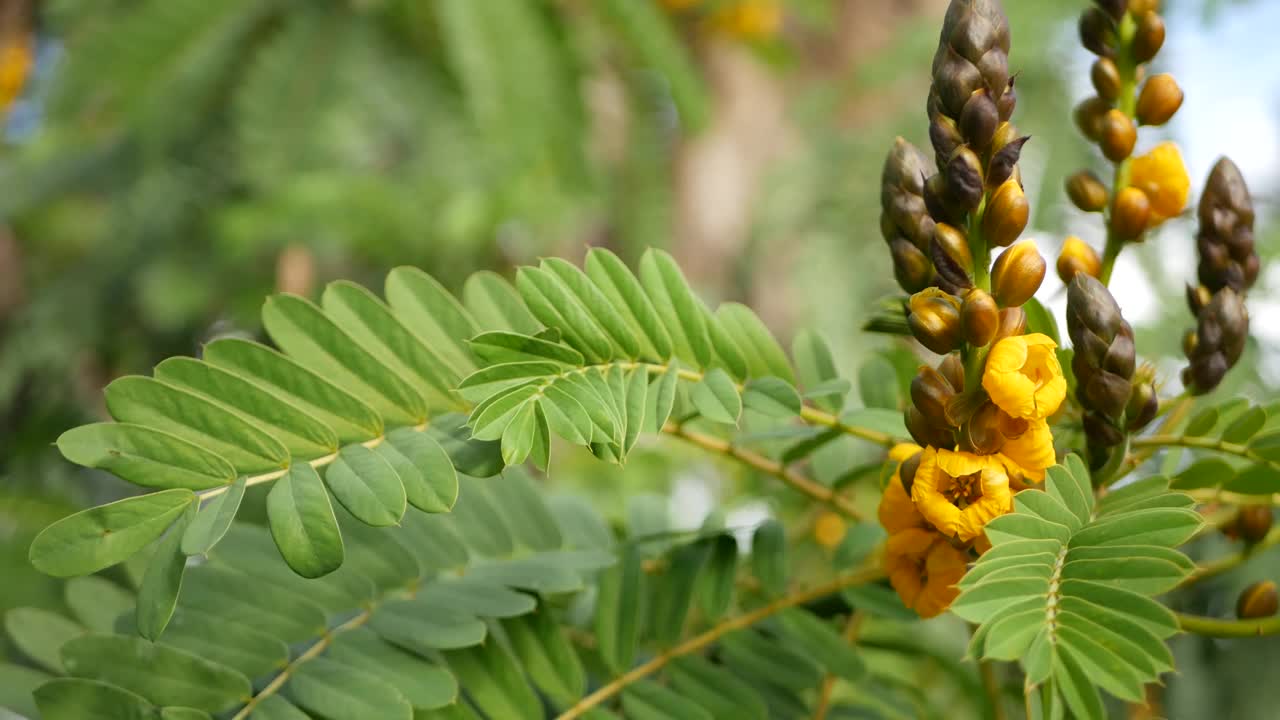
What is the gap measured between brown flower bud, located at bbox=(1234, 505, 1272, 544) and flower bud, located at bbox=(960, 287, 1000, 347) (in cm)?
25

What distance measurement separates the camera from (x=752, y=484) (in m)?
1.01

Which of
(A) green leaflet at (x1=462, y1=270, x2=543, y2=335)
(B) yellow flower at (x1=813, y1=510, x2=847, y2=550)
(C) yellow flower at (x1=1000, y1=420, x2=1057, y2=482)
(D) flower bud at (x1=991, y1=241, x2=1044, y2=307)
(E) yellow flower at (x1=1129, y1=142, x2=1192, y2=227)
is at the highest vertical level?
(A) green leaflet at (x1=462, y1=270, x2=543, y2=335)

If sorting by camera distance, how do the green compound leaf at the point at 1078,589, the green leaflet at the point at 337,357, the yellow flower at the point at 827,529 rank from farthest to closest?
1. the yellow flower at the point at 827,529
2. the green leaflet at the point at 337,357
3. the green compound leaf at the point at 1078,589

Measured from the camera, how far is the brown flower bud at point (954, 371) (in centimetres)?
46

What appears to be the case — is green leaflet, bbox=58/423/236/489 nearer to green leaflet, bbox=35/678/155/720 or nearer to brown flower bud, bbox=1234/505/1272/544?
green leaflet, bbox=35/678/155/720

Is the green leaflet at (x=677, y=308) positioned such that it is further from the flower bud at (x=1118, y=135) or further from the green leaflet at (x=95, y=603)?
the green leaflet at (x=95, y=603)

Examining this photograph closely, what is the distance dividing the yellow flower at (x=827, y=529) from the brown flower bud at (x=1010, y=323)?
523mm

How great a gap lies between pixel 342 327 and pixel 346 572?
143 mm

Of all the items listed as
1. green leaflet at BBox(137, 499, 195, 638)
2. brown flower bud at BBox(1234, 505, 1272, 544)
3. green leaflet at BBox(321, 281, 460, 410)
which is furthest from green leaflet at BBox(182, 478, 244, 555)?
brown flower bud at BBox(1234, 505, 1272, 544)

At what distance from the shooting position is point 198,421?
18.0 inches

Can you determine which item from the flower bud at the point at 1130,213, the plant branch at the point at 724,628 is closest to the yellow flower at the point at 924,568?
the plant branch at the point at 724,628

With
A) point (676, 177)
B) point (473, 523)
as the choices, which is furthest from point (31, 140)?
point (473, 523)

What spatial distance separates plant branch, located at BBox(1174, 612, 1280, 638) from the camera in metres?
0.51

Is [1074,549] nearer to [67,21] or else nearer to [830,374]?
[830,374]
